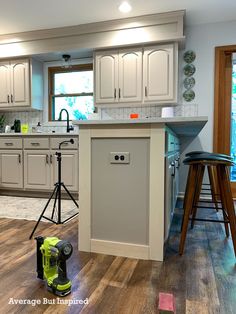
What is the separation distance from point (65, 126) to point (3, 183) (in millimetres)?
1329

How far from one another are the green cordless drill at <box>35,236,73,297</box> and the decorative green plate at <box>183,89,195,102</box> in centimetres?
295

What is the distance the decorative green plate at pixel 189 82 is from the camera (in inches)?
144

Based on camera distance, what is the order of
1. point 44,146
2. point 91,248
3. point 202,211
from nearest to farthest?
point 91,248, point 202,211, point 44,146

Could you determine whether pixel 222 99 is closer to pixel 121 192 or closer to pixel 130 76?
pixel 130 76

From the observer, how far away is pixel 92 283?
4.61 ft

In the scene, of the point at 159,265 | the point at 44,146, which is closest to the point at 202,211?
the point at 159,265

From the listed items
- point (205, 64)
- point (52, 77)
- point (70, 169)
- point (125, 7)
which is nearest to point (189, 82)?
point (205, 64)

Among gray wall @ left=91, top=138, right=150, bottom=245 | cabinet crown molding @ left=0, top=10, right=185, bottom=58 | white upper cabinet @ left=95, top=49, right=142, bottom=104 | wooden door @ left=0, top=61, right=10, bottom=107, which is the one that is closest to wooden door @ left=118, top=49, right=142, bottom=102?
white upper cabinet @ left=95, top=49, right=142, bottom=104

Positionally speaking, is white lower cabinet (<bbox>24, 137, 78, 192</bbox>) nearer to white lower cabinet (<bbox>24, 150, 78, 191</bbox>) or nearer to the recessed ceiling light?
white lower cabinet (<bbox>24, 150, 78, 191</bbox>)

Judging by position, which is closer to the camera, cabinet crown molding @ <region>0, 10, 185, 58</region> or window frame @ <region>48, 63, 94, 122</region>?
cabinet crown molding @ <region>0, 10, 185, 58</region>

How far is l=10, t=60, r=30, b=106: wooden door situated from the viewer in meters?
4.09

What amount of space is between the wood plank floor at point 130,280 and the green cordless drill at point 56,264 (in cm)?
4

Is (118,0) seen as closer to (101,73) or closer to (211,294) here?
(101,73)

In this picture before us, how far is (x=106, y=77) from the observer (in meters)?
3.71
